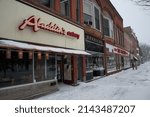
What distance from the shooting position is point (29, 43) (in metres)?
11.8

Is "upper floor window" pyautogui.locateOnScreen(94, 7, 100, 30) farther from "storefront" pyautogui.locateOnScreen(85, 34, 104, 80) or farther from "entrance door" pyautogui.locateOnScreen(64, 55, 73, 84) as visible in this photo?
"entrance door" pyautogui.locateOnScreen(64, 55, 73, 84)

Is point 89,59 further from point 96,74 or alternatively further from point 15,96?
point 15,96

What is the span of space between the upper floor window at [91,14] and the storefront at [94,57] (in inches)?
64.6

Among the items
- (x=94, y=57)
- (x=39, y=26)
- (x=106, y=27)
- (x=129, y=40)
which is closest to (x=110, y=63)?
(x=106, y=27)

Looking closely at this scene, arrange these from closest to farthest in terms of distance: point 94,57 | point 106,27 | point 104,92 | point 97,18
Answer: point 104,92 → point 94,57 → point 97,18 → point 106,27

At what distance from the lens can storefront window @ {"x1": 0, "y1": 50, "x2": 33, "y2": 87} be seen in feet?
33.1

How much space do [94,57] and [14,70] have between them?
12918mm

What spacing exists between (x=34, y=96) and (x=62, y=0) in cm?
A: 827

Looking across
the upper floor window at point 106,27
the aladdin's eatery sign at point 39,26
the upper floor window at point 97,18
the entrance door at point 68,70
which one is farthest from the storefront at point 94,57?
the aladdin's eatery sign at point 39,26

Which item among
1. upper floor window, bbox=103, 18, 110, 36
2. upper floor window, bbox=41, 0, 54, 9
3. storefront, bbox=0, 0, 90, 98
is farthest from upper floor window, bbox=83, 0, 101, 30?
upper floor window, bbox=41, 0, 54, 9

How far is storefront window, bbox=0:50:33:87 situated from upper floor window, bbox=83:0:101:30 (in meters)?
10.9

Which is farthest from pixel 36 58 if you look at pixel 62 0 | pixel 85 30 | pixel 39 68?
pixel 85 30

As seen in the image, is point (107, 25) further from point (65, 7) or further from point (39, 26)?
point (39, 26)

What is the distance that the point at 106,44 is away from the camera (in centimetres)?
2720
